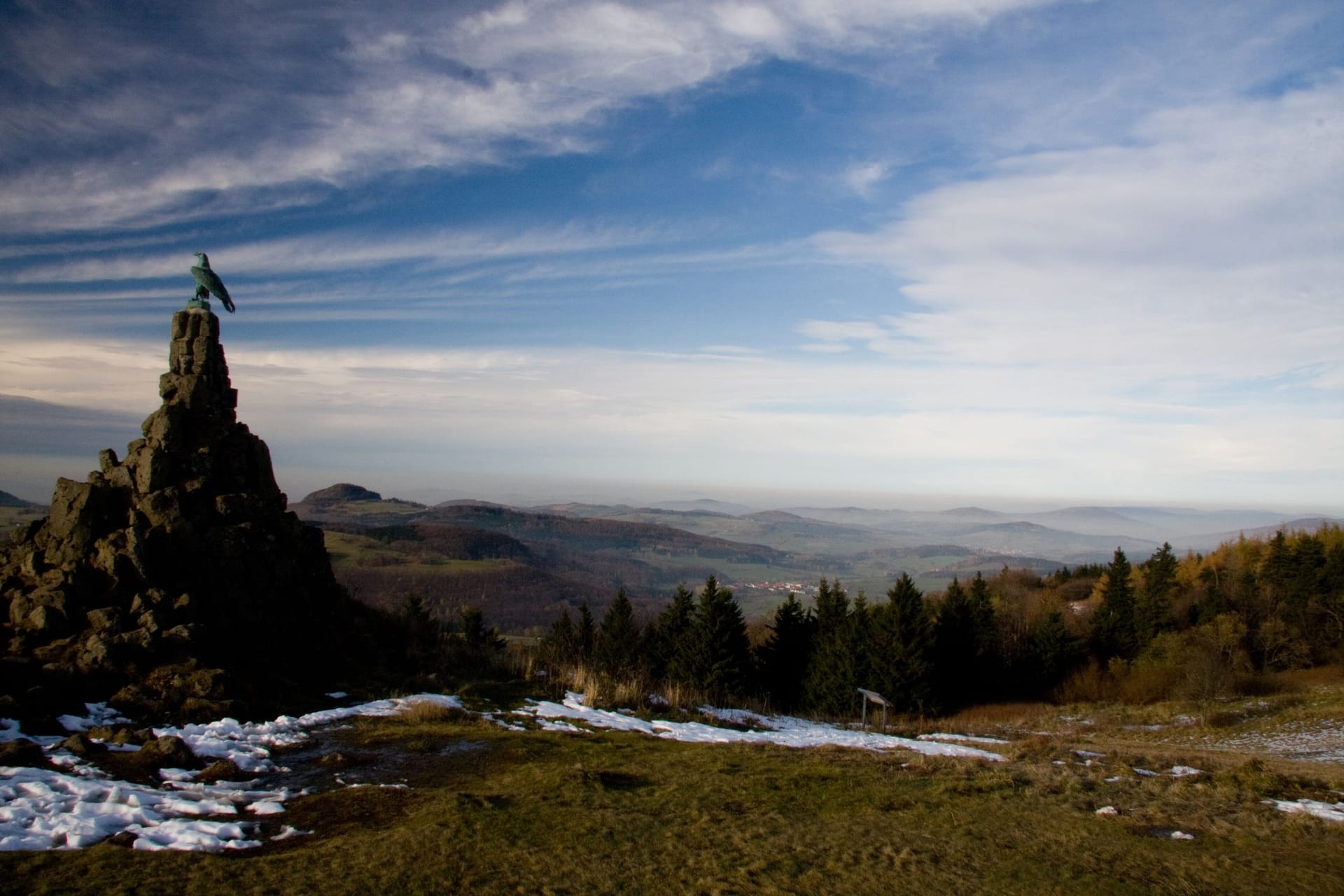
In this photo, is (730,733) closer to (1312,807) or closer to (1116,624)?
(1312,807)

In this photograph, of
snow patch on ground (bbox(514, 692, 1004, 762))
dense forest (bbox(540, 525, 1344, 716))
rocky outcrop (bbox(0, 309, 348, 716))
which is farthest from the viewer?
dense forest (bbox(540, 525, 1344, 716))

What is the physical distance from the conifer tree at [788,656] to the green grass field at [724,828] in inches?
950

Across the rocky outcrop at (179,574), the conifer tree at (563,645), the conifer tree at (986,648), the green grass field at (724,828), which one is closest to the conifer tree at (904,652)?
the conifer tree at (986,648)

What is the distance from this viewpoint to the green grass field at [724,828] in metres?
6.27

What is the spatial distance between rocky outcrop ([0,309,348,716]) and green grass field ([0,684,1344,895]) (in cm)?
383

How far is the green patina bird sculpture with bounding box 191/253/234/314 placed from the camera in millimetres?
16766

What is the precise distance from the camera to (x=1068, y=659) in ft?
157

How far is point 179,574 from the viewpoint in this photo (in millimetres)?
14539

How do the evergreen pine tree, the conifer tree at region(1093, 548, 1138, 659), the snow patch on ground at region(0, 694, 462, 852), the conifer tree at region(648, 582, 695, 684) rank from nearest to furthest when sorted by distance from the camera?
1. the snow patch on ground at region(0, 694, 462, 852)
2. the conifer tree at region(648, 582, 695, 684)
3. the evergreen pine tree
4. the conifer tree at region(1093, 548, 1138, 659)

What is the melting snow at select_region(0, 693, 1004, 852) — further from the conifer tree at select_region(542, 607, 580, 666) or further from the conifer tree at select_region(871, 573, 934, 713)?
the conifer tree at select_region(871, 573, 934, 713)

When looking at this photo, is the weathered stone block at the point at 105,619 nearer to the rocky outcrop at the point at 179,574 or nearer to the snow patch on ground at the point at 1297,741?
the rocky outcrop at the point at 179,574

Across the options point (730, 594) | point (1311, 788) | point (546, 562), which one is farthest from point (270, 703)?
point (546, 562)

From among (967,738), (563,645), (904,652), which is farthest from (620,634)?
(967,738)

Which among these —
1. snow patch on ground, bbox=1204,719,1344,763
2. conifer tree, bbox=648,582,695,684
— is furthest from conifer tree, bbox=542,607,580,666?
snow patch on ground, bbox=1204,719,1344,763
